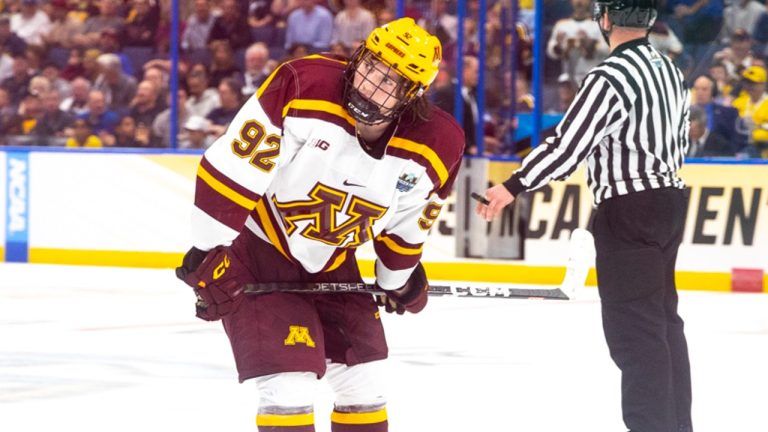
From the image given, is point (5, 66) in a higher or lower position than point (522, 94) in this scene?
higher

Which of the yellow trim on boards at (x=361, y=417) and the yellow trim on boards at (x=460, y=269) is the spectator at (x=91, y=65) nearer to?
the yellow trim on boards at (x=460, y=269)

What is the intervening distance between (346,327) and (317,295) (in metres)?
0.09

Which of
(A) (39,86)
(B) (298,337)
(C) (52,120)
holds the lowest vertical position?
(B) (298,337)

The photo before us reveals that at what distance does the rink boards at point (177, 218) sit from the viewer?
25.1 ft

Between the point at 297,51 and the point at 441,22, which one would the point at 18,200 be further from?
the point at 441,22

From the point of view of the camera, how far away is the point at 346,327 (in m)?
2.85

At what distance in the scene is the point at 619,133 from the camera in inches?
129

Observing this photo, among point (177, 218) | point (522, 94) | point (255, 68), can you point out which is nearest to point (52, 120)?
point (255, 68)

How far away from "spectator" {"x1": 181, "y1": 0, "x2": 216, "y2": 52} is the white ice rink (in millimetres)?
2612

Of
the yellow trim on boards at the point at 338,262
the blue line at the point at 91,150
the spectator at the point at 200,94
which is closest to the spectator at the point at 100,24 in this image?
the spectator at the point at 200,94

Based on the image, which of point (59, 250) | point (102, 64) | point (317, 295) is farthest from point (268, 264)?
point (102, 64)

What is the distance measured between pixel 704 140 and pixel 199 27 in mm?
3403

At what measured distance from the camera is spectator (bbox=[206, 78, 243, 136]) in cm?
890

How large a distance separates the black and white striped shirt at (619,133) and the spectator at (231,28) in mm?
6169
